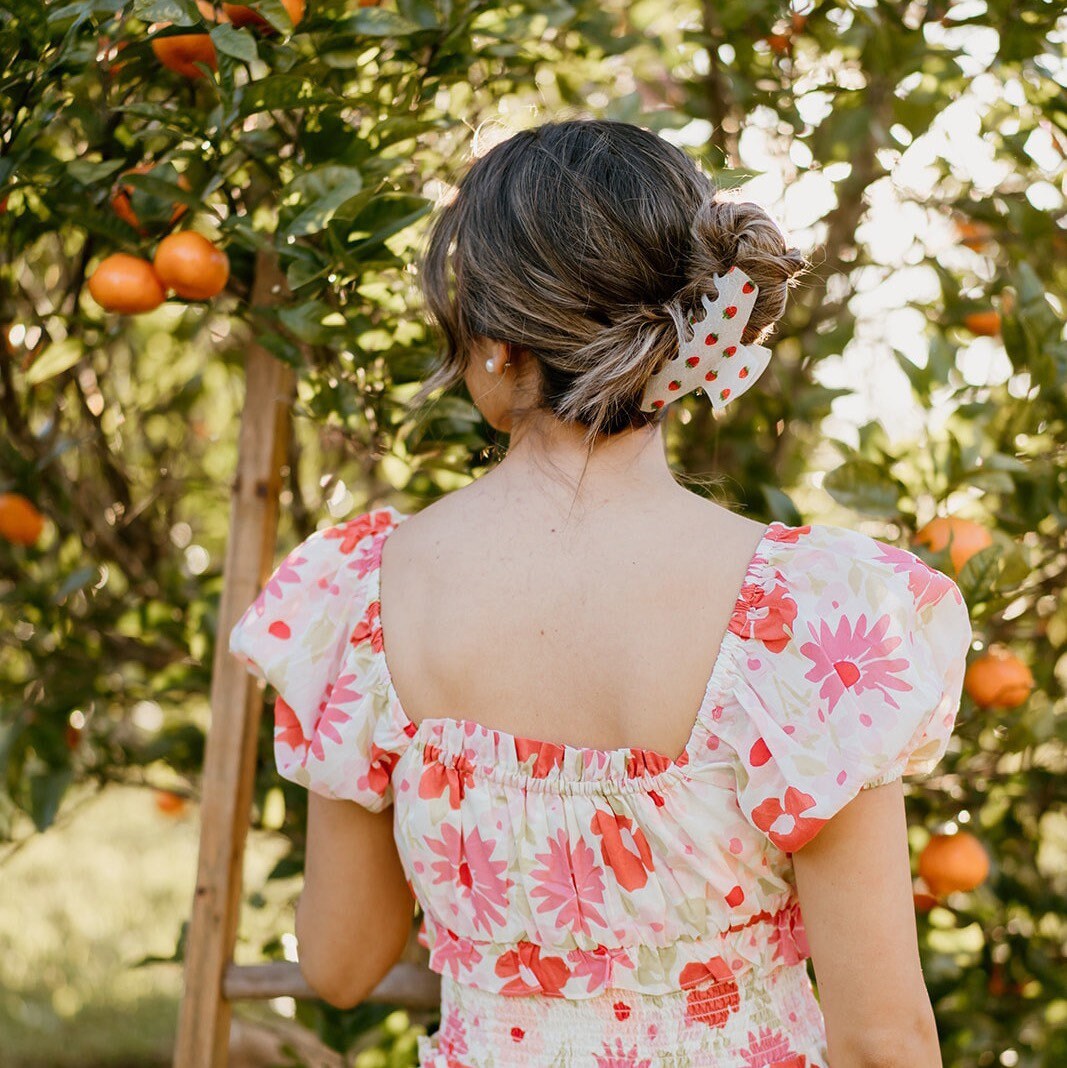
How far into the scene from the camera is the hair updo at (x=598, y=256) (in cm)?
109

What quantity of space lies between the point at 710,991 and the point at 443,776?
337 millimetres

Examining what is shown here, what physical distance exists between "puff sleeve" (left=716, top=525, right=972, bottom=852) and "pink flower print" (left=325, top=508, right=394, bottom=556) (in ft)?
1.52

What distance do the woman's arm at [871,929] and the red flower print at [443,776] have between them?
0.33 metres

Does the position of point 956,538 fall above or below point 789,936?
above

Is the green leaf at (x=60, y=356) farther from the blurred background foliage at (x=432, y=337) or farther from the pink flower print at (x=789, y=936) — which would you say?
the pink flower print at (x=789, y=936)

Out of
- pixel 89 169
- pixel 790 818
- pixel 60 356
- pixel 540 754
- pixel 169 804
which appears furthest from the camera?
pixel 169 804

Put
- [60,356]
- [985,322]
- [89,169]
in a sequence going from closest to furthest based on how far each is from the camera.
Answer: [89,169], [60,356], [985,322]

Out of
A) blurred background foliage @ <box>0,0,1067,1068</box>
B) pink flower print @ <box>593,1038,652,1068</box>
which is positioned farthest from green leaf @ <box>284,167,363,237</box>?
pink flower print @ <box>593,1038,652,1068</box>

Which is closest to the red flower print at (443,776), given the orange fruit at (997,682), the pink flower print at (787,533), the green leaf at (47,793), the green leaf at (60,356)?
the pink flower print at (787,533)

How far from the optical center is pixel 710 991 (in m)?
1.19

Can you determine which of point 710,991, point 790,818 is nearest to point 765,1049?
point 710,991

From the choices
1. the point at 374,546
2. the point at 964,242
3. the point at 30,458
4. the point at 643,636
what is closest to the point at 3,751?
the point at 30,458

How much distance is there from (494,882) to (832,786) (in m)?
0.36

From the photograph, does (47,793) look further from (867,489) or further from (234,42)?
(867,489)
